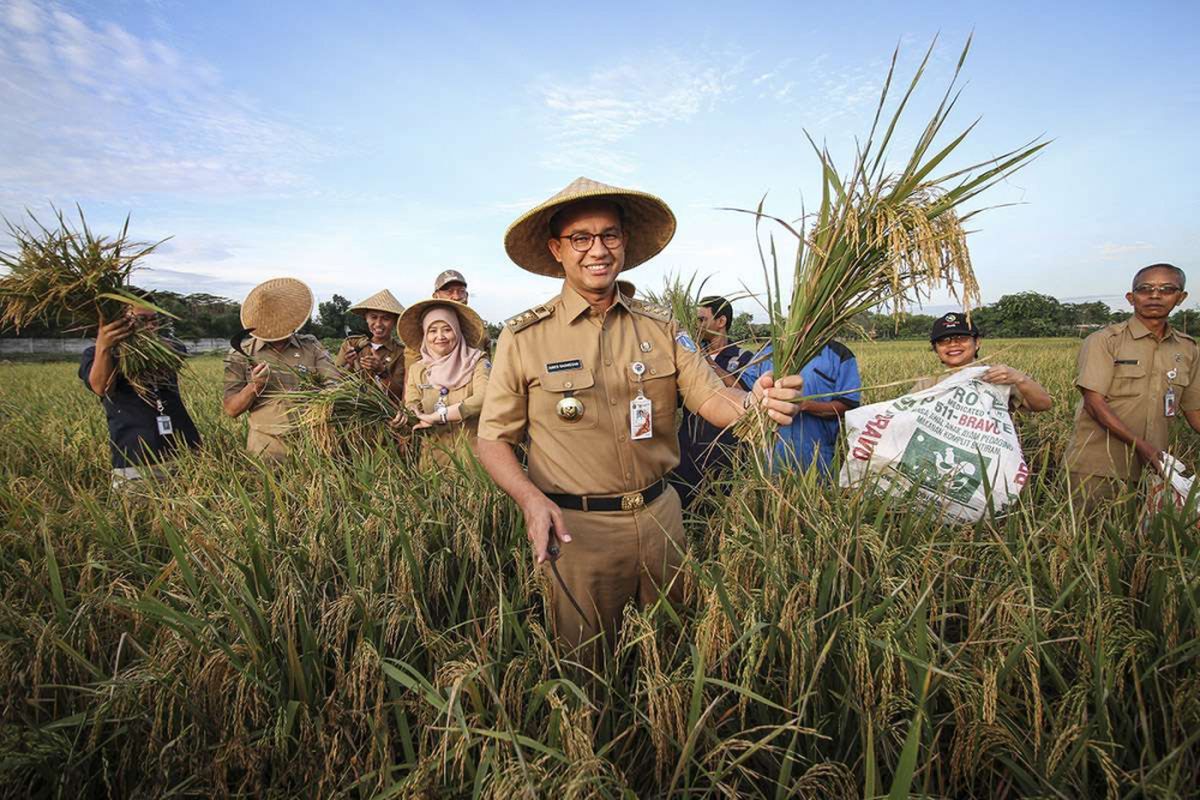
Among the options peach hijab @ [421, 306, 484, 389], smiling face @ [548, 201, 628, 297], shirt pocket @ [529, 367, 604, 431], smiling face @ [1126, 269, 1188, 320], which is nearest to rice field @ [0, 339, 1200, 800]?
shirt pocket @ [529, 367, 604, 431]

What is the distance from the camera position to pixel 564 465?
211cm

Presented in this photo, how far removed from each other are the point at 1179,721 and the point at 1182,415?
3.33m

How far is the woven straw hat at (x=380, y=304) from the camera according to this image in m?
4.28

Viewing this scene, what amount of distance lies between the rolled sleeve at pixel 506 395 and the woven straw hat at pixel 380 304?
2436 millimetres

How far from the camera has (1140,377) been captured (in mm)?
3559

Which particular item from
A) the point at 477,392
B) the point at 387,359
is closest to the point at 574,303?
the point at 477,392

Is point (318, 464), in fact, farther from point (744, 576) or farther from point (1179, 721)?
point (1179, 721)

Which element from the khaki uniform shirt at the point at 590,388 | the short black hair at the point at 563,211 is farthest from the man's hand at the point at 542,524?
the short black hair at the point at 563,211

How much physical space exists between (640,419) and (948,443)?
1.64 metres

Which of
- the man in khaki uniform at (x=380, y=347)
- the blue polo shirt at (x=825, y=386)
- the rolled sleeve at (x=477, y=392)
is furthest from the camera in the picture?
the man in khaki uniform at (x=380, y=347)

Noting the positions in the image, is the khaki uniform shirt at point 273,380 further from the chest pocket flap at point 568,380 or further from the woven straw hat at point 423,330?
the chest pocket flap at point 568,380

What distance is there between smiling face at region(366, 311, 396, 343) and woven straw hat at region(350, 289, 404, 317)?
0.04m

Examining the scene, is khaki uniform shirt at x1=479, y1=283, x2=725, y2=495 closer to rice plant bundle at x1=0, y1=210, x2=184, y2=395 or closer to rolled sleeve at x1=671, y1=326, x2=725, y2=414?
rolled sleeve at x1=671, y1=326, x2=725, y2=414

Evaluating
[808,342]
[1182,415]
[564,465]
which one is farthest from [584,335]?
[1182,415]
